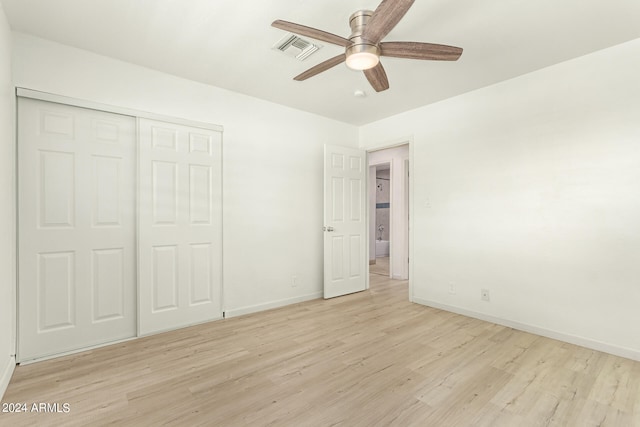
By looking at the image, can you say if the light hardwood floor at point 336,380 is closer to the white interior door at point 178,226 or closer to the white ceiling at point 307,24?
the white interior door at point 178,226

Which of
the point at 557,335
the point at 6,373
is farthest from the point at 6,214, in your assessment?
the point at 557,335

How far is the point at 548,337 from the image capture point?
2.91 m

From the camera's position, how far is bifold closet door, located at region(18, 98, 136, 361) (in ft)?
7.98

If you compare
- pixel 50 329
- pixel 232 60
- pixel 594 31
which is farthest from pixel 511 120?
pixel 50 329

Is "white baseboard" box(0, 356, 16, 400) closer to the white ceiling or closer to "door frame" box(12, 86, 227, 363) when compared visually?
"door frame" box(12, 86, 227, 363)

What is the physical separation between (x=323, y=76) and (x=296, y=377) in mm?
2785

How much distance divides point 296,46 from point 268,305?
289 centimetres

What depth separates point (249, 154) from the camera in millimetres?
3652

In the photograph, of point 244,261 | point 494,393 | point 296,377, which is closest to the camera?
point 494,393

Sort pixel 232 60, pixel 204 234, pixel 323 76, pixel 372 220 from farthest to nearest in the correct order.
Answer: pixel 372 220, pixel 204 234, pixel 323 76, pixel 232 60

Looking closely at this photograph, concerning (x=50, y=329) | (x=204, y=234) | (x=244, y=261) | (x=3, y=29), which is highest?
(x=3, y=29)

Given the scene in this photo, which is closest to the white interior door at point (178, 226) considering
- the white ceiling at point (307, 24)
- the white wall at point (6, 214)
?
the white ceiling at point (307, 24)

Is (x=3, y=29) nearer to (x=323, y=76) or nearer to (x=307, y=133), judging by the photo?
(x=323, y=76)

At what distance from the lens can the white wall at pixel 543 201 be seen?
2.55m
